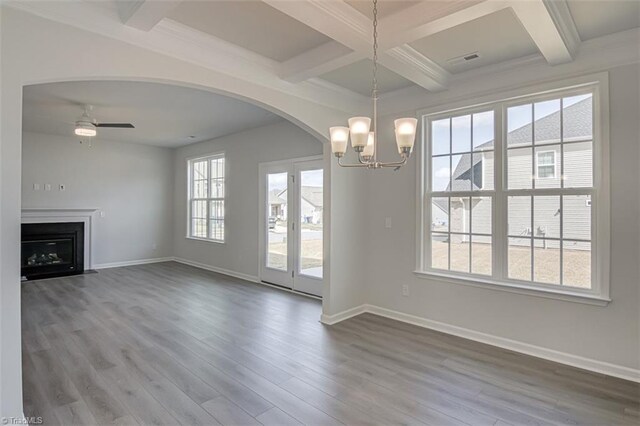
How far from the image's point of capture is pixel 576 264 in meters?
3.09

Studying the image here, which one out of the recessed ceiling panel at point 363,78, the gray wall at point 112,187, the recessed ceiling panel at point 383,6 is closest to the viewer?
the recessed ceiling panel at point 383,6

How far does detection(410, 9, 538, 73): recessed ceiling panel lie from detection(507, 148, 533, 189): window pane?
0.91m

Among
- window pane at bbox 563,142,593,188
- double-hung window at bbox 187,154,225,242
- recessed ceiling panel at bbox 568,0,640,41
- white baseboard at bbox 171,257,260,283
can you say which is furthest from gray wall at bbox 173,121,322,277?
recessed ceiling panel at bbox 568,0,640,41

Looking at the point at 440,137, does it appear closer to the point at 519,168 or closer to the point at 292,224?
the point at 519,168

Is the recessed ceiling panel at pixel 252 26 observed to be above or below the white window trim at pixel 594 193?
above

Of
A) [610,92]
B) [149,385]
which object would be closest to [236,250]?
[149,385]

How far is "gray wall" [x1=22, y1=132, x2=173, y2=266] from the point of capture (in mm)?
6680

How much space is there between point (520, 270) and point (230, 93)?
3306mm

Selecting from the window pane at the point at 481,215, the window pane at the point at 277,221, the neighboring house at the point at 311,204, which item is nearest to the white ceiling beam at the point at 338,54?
the window pane at the point at 481,215

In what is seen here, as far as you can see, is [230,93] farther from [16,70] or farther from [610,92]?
[610,92]

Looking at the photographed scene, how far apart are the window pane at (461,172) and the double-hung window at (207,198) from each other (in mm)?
4845

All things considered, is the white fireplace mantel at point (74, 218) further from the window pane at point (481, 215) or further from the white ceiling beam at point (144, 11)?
the window pane at point (481, 215)

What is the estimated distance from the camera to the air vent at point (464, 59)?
10.4ft

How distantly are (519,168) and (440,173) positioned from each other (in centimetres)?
83
